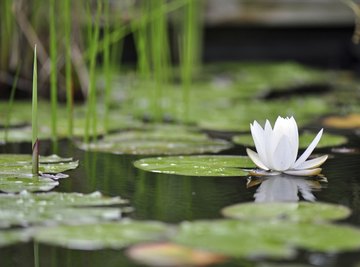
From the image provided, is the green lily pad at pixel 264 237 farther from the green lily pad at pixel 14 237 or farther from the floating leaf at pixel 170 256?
the green lily pad at pixel 14 237

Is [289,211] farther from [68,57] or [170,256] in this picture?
[68,57]

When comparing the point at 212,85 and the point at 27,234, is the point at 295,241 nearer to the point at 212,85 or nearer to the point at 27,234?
the point at 27,234

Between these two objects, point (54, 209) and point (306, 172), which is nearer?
point (54, 209)

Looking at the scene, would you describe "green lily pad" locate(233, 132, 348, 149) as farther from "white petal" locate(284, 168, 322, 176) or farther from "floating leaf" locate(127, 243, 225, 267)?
"floating leaf" locate(127, 243, 225, 267)

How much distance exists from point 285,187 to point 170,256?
51 cm

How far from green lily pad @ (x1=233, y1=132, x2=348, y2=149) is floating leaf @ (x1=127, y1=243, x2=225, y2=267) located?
3.36 feet

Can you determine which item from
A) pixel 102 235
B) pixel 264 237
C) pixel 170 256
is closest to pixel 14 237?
pixel 102 235

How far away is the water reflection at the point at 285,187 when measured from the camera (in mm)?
1410

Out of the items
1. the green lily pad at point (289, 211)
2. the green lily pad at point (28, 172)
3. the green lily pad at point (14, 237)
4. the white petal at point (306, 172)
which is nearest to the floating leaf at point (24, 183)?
the green lily pad at point (28, 172)

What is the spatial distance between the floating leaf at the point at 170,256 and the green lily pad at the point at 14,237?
0.18 meters

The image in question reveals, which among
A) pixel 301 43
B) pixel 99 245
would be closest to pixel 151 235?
pixel 99 245

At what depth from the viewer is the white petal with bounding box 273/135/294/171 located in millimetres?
1537

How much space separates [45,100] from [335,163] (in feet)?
5.44

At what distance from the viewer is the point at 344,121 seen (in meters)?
2.60
